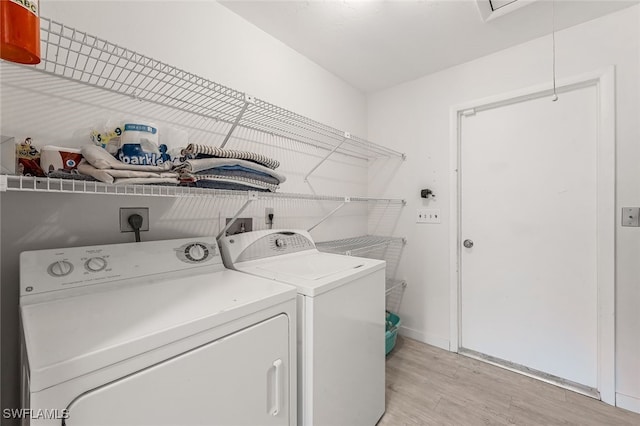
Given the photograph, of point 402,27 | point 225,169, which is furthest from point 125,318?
point 402,27

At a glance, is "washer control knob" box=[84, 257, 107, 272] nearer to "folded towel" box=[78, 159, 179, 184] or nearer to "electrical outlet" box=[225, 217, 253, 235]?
"folded towel" box=[78, 159, 179, 184]

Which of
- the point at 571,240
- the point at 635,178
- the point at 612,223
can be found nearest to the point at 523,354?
the point at 571,240

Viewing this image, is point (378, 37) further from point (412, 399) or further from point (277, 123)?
point (412, 399)

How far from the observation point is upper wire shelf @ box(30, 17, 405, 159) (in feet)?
3.12

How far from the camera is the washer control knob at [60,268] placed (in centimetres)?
90

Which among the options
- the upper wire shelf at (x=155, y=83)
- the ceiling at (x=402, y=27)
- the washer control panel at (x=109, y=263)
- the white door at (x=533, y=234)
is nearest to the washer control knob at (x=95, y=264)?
the washer control panel at (x=109, y=263)

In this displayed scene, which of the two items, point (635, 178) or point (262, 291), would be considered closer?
point (262, 291)

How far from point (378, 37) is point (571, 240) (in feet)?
6.53

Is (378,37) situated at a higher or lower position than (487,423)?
higher

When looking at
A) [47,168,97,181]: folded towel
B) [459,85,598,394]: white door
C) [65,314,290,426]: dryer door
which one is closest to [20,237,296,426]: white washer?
[65,314,290,426]: dryer door

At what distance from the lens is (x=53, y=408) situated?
535 mm

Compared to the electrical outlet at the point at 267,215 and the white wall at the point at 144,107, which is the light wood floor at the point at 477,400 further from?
the electrical outlet at the point at 267,215

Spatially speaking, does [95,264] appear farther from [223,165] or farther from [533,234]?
[533,234]

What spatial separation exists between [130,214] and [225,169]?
53 cm
